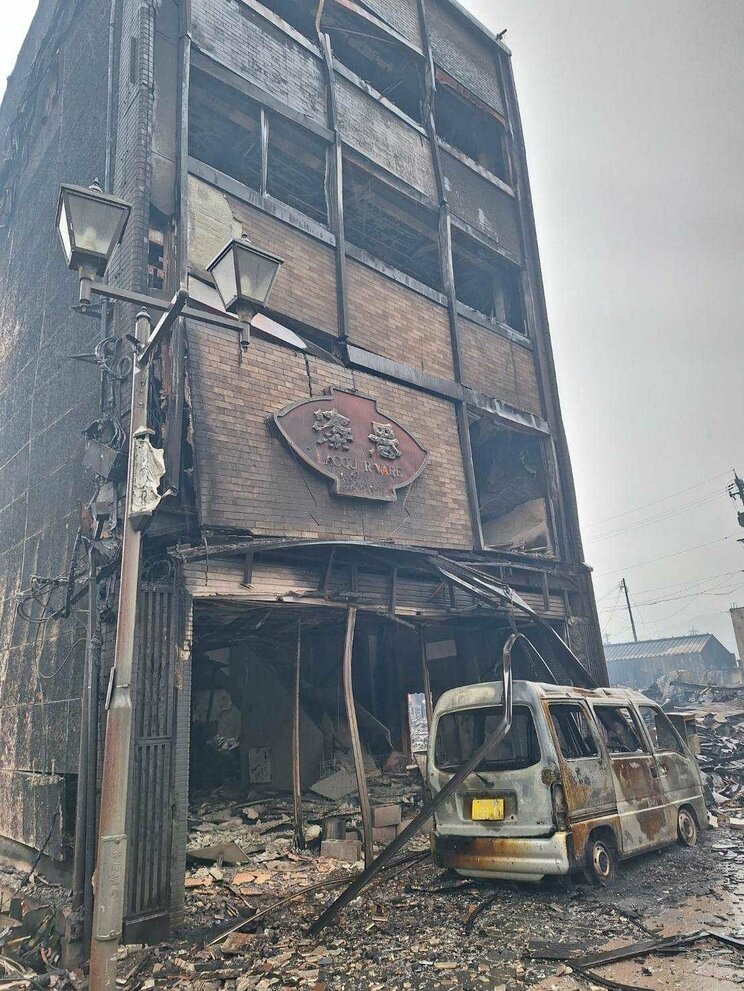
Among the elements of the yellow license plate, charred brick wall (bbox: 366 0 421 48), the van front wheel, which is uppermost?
charred brick wall (bbox: 366 0 421 48)

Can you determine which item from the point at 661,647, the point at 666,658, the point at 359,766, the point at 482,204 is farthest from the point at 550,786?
the point at 661,647

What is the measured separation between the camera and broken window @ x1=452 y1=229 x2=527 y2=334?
14094mm

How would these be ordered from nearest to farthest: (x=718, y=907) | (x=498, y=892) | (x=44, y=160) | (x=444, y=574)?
(x=718, y=907)
(x=498, y=892)
(x=444, y=574)
(x=44, y=160)

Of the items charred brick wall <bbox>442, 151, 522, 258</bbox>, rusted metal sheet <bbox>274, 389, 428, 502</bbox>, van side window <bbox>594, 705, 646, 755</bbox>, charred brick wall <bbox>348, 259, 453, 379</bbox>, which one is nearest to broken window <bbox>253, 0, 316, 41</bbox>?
charred brick wall <bbox>442, 151, 522, 258</bbox>

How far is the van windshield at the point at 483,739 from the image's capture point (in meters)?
6.16

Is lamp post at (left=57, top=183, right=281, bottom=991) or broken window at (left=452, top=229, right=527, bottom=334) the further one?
broken window at (left=452, top=229, right=527, bottom=334)

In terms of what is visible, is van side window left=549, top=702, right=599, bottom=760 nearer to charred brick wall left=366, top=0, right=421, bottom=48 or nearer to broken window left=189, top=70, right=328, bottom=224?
broken window left=189, top=70, right=328, bottom=224

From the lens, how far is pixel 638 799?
6.75 m

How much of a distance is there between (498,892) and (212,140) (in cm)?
1163

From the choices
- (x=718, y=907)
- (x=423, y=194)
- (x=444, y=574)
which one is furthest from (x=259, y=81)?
(x=718, y=907)

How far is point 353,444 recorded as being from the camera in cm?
917

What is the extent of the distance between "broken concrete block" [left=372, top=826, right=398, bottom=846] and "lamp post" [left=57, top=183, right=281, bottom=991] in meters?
4.68

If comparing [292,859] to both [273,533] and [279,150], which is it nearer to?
[273,533]

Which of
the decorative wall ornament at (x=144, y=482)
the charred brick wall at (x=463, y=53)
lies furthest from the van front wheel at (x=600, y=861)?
the charred brick wall at (x=463, y=53)
